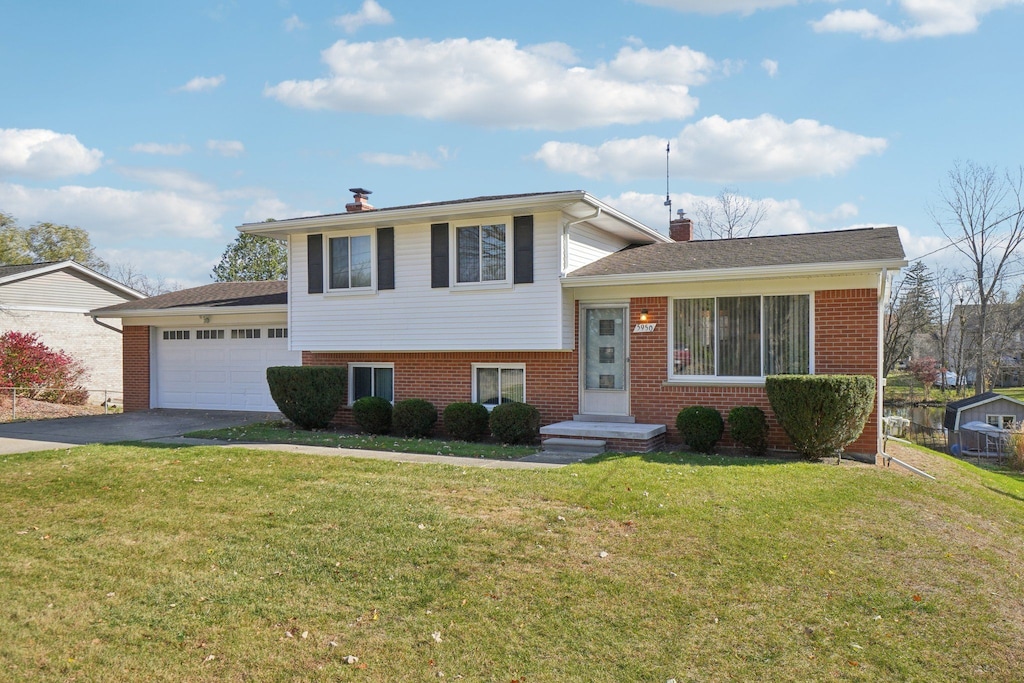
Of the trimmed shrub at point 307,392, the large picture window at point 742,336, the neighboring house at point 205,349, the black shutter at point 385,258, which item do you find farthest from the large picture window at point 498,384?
the neighboring house at point 205,349

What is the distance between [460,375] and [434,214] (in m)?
3.13

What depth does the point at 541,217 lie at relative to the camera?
12.9 meters

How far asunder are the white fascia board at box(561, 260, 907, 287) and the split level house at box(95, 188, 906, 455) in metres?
0.03

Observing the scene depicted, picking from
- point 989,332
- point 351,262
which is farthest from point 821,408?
point 989,332

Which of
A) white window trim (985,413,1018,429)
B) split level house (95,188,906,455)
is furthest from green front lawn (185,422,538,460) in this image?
white window trim (985,413,1018,429)

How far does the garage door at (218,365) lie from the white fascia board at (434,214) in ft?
10.5

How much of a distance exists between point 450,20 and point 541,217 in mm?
4015

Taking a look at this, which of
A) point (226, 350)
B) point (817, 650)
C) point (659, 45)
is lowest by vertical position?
point (817, 650)

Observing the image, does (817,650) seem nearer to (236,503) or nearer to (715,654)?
(715,654)

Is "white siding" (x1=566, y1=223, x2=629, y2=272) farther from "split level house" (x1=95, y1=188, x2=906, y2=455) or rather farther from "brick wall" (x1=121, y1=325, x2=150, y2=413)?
"brick wall" (x1=121, y1=325, x2=150, y2=413)

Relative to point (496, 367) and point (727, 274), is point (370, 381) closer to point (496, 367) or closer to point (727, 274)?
point (496, 367)

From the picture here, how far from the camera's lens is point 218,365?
17953mm

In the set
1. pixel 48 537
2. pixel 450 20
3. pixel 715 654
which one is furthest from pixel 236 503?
pixel 450 20

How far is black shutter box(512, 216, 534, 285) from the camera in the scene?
12.9m
